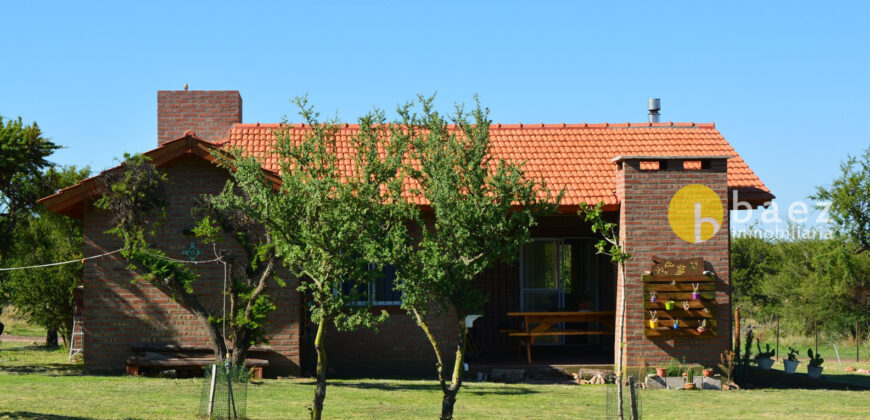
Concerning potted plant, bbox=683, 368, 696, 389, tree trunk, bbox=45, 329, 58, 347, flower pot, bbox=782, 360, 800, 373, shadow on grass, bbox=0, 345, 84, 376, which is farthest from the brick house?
tree trunk, bbox=45, 329, 58, 347

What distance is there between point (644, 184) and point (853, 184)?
719 inches

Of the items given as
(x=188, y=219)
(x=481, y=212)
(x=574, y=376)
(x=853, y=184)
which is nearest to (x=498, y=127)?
(x=574, y=376)

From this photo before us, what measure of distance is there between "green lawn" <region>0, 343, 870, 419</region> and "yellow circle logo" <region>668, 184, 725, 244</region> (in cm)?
289

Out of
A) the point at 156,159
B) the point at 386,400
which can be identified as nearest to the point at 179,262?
the point at 156,159

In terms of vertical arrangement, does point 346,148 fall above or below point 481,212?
above

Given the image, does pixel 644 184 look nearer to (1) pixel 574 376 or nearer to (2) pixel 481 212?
(1) pixel 574 376

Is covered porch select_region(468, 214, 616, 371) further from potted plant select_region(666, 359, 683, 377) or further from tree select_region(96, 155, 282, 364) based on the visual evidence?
tree select_region(96, 155, 282, 364)

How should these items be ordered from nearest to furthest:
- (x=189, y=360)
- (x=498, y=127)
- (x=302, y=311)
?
(x=189, y=360) < (x=302, y=311) < (x=498, y=127)

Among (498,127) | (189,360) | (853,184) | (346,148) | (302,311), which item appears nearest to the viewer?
(189,360)

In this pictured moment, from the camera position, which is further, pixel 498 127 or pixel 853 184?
pixel 853 184

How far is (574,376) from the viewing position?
685 inches

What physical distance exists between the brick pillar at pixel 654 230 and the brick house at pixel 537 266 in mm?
18

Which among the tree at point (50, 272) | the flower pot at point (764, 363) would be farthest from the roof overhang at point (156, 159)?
the flower pot at point (764, 363)

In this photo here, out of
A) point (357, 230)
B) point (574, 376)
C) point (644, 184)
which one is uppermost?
point (644, 184)
